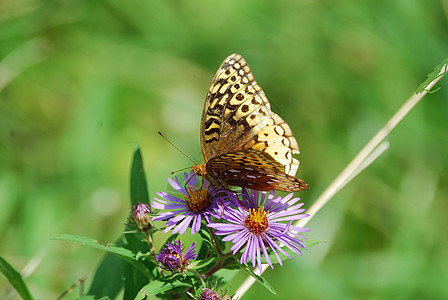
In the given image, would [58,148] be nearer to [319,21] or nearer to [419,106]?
[319,21]

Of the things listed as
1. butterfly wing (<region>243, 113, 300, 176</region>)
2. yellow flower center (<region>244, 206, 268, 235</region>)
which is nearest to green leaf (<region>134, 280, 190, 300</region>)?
yellow flower center (<region>244, 206, 268, 235</region>)

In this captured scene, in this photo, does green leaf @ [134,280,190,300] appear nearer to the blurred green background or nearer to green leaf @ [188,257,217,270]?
green leaf @ [188,257,217,270]

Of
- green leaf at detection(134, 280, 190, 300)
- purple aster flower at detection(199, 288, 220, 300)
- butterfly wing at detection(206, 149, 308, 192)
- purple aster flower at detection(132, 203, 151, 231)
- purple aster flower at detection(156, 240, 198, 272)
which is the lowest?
green leaf at detection(134, 280, 190, 300)

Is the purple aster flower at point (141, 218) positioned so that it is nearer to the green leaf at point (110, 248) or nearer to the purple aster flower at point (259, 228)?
the green leaf at point (110, 248)

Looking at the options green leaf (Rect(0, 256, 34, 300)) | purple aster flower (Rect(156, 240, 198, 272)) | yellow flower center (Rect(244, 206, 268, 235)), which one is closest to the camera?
purple aster flower (Rect(156, 240, 198, 272))

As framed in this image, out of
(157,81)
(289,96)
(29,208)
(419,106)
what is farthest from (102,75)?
(419,106)

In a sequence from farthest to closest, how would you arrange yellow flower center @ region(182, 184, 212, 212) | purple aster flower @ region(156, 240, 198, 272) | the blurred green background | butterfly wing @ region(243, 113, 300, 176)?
the blurred green background
butterfly wing @ region(243, 113, 300, 176)
yellow flower center @ region(182, 184, 212, 212)
purple aster flower @ region(156, 240, 198, 272)

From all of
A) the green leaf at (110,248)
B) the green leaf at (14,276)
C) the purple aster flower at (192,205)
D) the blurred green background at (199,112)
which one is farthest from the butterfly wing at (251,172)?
the blurred green background at (199,112)

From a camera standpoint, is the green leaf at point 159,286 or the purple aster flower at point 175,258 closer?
the green leaf at point 159,286
